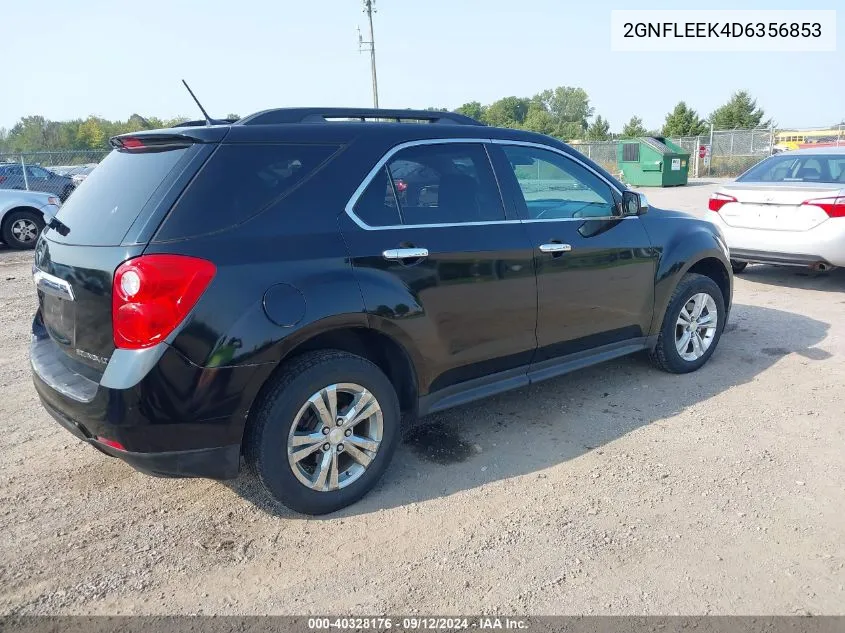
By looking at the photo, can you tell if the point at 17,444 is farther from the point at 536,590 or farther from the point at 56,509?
the point at 536,590

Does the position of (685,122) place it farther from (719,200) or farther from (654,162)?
(719,200)

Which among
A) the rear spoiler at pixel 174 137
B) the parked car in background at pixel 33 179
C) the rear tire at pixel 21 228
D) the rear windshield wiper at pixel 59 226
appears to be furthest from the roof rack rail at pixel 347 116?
the parked car in background at pixel 33 179

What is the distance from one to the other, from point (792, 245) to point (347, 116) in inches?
223

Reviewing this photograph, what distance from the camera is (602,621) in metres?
2.45

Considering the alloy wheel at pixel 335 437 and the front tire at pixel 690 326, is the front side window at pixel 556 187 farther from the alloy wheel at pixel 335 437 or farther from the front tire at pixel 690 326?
the alloy wheel at pixel 335 437

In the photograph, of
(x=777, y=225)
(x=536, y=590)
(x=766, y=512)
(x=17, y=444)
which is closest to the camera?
(x=536, y=590)

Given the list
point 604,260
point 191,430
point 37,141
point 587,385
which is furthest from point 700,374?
point 37,141

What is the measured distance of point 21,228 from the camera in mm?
12094

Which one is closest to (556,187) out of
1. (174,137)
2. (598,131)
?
(174,137)

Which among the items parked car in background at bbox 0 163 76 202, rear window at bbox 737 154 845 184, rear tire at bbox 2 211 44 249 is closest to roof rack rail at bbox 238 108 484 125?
rear window at bbox 737 154 845 184

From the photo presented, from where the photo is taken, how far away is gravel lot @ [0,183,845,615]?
8.55 ft

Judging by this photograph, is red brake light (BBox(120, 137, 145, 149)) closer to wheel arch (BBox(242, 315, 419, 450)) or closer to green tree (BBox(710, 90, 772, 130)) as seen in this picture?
wheel arch (BBox(242, 315, 419, 450))

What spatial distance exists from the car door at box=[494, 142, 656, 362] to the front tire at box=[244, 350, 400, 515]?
119 centimetres

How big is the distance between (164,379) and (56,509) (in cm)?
118
